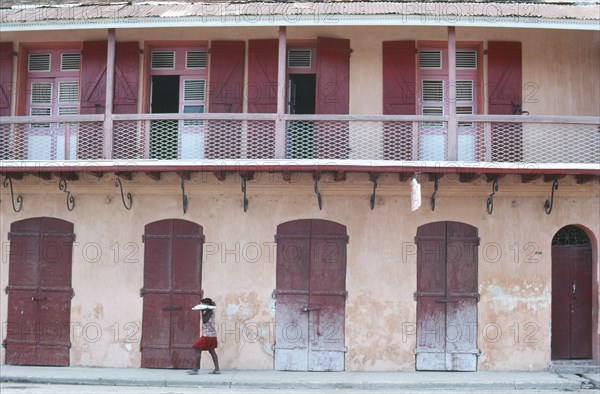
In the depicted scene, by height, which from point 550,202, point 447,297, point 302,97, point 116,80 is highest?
point 116,80

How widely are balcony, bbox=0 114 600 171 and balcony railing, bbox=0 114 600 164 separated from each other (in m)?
0.02

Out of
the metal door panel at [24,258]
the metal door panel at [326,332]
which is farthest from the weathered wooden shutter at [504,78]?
the metal door panel at [24,258]

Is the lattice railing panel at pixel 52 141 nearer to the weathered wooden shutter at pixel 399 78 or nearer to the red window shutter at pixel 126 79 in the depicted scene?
the red window shutter at pixel 126 79

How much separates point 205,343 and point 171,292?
5.28ft

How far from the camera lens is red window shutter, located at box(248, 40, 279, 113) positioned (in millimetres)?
14977

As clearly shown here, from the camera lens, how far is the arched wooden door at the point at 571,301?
14641mm

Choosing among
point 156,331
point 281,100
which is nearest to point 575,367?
point 281,100

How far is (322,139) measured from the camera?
14.3 m

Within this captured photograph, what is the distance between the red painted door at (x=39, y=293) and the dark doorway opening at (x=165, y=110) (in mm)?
2494

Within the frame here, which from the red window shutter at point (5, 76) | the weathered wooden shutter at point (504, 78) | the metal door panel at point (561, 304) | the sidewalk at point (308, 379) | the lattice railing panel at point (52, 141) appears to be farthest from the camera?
the red window shutter at point (5, 76)

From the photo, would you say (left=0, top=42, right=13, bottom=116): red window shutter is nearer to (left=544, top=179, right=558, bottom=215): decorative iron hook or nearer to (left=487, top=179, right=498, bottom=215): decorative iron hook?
(left=487, top=179, right=498, bottom=215): decorative iron hook

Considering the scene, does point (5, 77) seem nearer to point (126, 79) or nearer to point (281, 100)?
point (126, 79)

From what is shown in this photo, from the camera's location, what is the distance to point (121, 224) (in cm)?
1495

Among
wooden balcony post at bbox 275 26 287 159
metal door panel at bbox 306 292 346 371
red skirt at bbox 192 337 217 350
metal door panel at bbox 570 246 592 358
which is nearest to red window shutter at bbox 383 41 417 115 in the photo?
wooden balcony post at bbox 275 26 287 159
